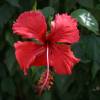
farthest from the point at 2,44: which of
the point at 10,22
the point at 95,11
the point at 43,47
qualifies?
the point at 43,47

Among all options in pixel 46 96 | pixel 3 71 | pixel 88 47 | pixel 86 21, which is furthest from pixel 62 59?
pixel 3 71

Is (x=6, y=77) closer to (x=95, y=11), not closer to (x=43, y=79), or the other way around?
(x=95, y=11)

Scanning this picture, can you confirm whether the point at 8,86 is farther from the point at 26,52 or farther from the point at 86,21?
the point at 26,52

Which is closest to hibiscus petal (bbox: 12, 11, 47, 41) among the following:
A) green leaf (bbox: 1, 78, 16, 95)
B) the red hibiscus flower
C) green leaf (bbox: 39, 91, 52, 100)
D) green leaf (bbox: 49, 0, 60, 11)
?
the red hibiscus flower

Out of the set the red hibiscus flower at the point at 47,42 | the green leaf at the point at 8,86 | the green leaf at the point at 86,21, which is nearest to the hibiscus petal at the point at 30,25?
the red hibiscus flower at the point at 47,42

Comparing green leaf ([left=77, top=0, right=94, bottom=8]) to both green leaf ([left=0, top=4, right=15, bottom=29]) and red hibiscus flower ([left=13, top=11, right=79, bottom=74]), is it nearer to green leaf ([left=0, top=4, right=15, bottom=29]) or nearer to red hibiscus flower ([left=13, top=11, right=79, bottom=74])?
green leaf ([left=0, top=4, right=15, bottom=29])

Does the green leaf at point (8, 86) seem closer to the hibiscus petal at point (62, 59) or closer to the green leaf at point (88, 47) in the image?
the green leaf at point (88, 47)
